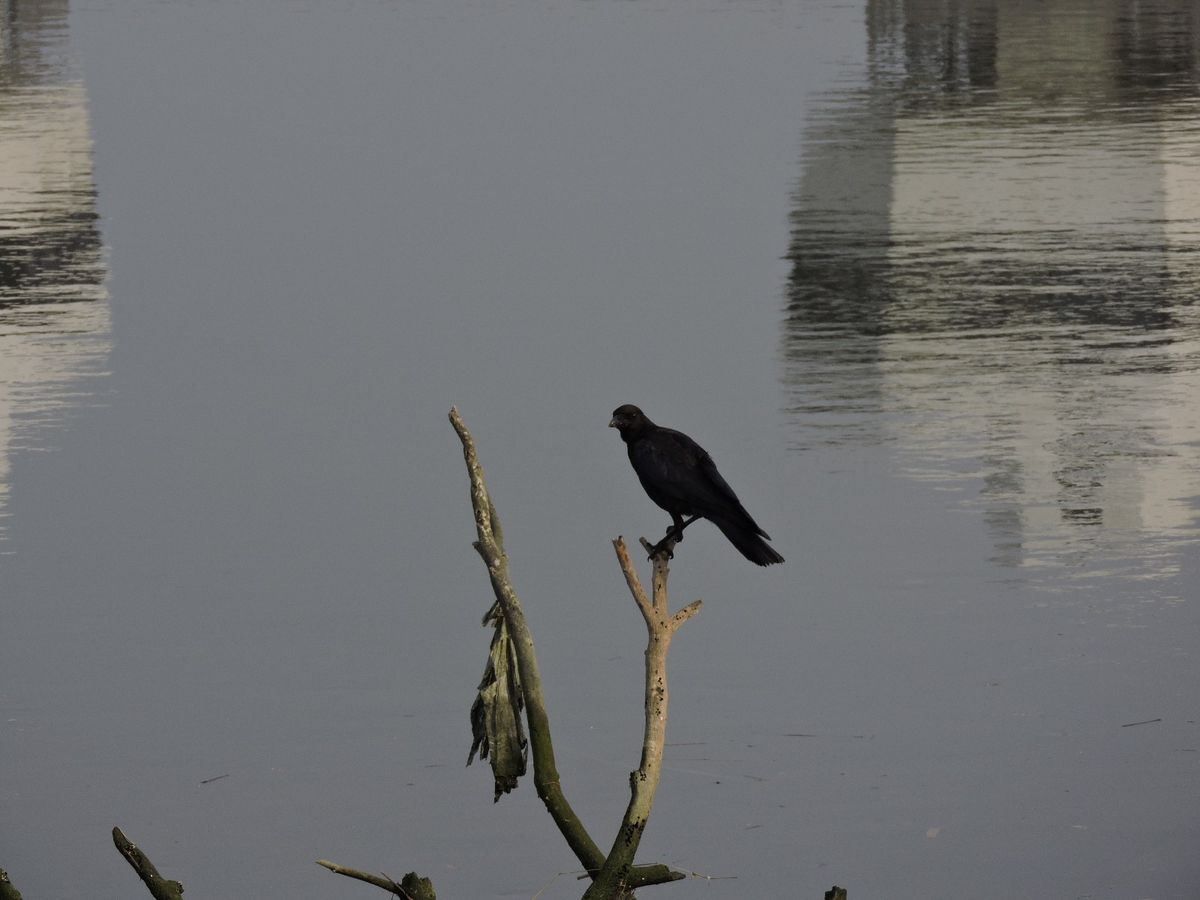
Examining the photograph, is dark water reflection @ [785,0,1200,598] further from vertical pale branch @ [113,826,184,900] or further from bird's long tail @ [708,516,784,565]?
vertical pale branch @ [113,826,184,900]

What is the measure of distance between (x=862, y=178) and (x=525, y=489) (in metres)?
8.82

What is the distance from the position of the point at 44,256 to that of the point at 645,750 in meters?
13.3

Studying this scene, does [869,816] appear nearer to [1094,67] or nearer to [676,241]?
[676,241]

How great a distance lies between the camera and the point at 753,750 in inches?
387

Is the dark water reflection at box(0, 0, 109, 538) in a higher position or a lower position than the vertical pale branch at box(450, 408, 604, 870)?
lower

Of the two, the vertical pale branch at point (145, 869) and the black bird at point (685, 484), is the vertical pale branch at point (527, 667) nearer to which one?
the vertical pale branch at point (145, 869)

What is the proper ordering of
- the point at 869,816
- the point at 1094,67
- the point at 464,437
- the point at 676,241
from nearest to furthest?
the point at 464,437, the point at 869,816, the point at 676,241, the point at 1094,67

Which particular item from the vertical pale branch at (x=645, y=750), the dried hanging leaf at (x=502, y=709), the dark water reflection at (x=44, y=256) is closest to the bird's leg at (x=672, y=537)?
the dried hanging leaf at (x=502, y=709)

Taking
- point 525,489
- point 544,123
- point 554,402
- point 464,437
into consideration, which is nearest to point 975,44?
point 544,123

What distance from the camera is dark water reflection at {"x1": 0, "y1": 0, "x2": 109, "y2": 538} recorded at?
15602mm

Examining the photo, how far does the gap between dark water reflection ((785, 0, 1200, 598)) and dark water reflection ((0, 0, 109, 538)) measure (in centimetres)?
476

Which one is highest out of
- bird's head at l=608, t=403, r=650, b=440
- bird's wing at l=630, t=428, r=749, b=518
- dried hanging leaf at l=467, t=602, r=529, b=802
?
bird's head at l=608, t=403, r=650, b=440

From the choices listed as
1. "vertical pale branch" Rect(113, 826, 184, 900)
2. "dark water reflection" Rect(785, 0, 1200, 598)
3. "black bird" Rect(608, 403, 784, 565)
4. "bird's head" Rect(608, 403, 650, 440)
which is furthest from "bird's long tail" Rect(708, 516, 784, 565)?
"dark water reflection" Rect(785, 0, 1200, 598)

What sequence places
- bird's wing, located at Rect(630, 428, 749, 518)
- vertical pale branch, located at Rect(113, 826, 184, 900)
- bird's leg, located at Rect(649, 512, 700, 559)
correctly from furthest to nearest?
1. bird's wing, located at Rect(630, 428, 749, 518)
2. bird's leg, located at Rect(649, 512, 700, 559)
3. vertical pale branch, located at Rect(113, 826, 184, 900)
